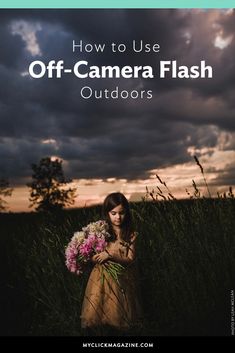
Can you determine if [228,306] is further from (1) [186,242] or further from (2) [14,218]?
(2) [14,218]

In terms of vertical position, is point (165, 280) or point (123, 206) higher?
point (123, 206)

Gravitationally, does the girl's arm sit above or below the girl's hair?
below

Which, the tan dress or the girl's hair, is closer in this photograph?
the tan dress

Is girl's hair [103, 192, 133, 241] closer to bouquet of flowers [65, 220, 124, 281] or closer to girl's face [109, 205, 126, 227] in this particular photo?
girl's face [109, 205, 126, 227]

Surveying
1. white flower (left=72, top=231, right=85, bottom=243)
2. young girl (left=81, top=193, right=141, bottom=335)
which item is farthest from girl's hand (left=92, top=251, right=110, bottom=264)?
white flower (left=72, top=231, right=85, bottom=243)

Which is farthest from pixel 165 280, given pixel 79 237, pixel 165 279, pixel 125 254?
pixel 79 237

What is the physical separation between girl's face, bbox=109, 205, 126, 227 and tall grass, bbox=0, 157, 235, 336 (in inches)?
20.8

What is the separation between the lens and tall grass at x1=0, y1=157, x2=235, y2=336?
539 centimetres

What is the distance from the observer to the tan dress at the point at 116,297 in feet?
17.4

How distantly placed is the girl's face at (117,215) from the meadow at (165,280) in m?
0.50

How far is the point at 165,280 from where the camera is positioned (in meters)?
5.55

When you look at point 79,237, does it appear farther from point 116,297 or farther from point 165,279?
point 165,279

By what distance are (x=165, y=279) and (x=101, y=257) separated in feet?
2.35

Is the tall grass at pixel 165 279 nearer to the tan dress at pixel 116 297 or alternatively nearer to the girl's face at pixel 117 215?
the tan dress at pixel 116 297
